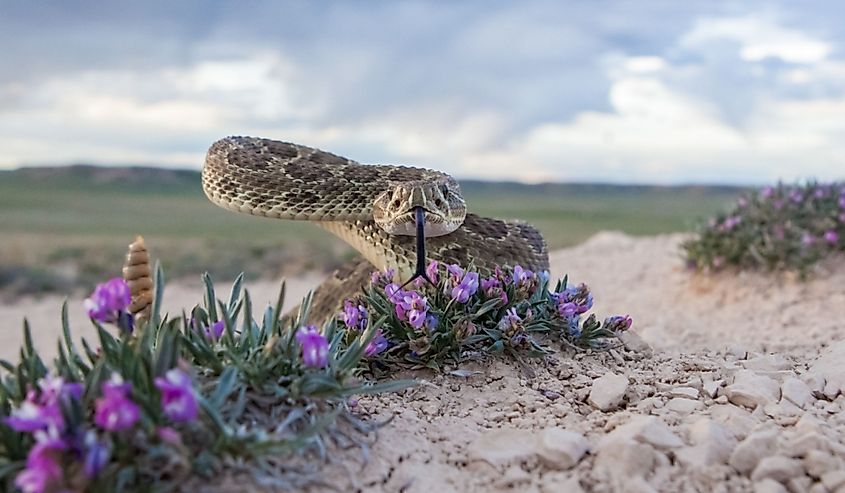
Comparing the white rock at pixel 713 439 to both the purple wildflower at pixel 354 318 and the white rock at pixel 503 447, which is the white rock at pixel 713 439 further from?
the purple wildflower at pixel 354 318

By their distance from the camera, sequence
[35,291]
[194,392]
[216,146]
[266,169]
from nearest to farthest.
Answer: [194,392] < [266,169] < [216,146] < [35,291]

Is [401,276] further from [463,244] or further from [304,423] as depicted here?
[304,423]

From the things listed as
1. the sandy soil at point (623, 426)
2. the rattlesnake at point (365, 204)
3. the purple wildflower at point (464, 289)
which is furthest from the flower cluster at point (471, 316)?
the rattlesnake at point (365, 204)

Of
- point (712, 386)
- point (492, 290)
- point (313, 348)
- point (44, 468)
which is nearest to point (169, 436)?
point (44, 468)

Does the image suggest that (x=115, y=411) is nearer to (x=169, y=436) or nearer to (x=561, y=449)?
(x=169, y=436)

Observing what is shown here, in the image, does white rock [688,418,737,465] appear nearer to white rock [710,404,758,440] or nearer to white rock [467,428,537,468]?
white rock [710,404,758,440]

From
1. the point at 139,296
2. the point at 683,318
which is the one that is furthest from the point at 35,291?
the point at 139,296

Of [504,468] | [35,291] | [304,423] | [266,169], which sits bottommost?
[35,291]
